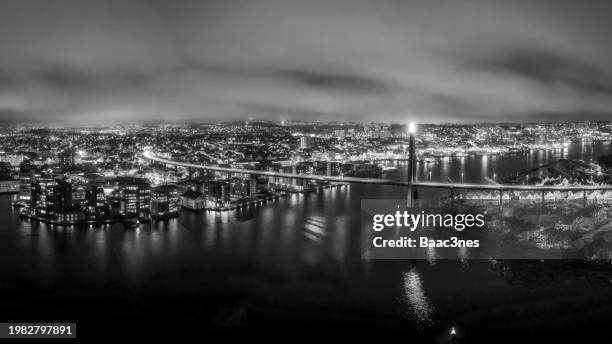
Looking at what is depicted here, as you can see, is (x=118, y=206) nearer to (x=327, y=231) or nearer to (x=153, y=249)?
(x=153, y=249)

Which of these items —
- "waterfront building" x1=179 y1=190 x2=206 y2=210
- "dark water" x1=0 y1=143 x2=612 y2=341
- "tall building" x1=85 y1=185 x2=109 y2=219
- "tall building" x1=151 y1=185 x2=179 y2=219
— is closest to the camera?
"dark water" x1=0 y1=143 x2=612 y2=341

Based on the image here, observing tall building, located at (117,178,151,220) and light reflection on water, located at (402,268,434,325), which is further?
tall building, located at (117,178,151,220)

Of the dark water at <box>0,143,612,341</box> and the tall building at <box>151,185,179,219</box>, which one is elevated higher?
the tall building at <box>151,185,179,219</box>

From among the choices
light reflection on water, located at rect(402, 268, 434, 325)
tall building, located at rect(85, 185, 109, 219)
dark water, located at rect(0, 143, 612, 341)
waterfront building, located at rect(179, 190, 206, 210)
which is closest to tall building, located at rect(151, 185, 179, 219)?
waterfront building, located at rect(179, 190, 206, 210)

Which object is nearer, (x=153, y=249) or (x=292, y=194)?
(x=153, y=249)

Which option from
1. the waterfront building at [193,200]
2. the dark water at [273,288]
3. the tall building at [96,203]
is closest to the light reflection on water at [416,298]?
the dark water at [273,288]

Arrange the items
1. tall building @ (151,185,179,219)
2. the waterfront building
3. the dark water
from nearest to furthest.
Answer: the dark water, tall building @ (151,185,179,219), the waterfront building

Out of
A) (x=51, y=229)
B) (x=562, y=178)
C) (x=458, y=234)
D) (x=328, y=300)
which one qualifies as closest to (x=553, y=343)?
(x=328, y=300)

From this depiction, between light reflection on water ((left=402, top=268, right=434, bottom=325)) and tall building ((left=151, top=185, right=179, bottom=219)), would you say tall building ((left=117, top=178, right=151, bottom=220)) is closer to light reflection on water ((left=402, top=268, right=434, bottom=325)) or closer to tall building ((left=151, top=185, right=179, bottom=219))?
tall building ((left=151, top=185, right=179, bottom=219))

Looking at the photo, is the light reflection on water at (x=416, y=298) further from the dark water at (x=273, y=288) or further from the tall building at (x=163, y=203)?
the tall building at (x=163, y=203)
